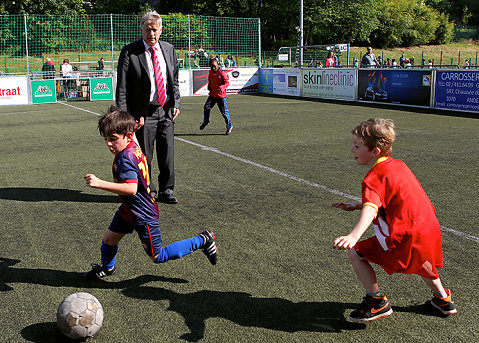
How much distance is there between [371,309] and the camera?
3352mm

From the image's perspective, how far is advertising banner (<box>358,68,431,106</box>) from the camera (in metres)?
17.3

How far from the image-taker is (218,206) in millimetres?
6203

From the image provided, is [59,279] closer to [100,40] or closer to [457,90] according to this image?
[457,90]

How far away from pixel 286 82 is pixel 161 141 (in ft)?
61.7

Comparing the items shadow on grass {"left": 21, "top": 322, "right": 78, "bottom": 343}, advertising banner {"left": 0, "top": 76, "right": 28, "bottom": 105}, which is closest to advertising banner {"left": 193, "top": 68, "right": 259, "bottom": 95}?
advertising banner {"left": 0, "top": 76, "right": 28, "bottom": 105}

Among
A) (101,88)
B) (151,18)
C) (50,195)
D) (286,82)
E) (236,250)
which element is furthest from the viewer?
(286,82)

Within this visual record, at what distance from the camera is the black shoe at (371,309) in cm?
335

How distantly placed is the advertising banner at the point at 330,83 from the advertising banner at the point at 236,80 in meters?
4.39

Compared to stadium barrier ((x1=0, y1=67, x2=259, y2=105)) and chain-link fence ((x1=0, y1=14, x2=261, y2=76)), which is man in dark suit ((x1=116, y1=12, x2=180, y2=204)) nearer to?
stadium barrier ((x1=0, y1=67, x2=259, y2=105))

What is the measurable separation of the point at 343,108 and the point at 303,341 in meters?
15.8

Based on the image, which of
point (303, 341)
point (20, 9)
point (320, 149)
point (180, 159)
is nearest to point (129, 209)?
point (303, 341)

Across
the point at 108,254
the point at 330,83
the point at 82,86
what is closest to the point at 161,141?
the point at 108,254

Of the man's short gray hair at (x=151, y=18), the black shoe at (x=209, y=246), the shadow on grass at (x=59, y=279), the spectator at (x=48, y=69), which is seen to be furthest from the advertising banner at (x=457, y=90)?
the spectator at (x=48, y=69)

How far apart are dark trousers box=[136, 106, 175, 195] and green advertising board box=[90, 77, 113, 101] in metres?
18.0
